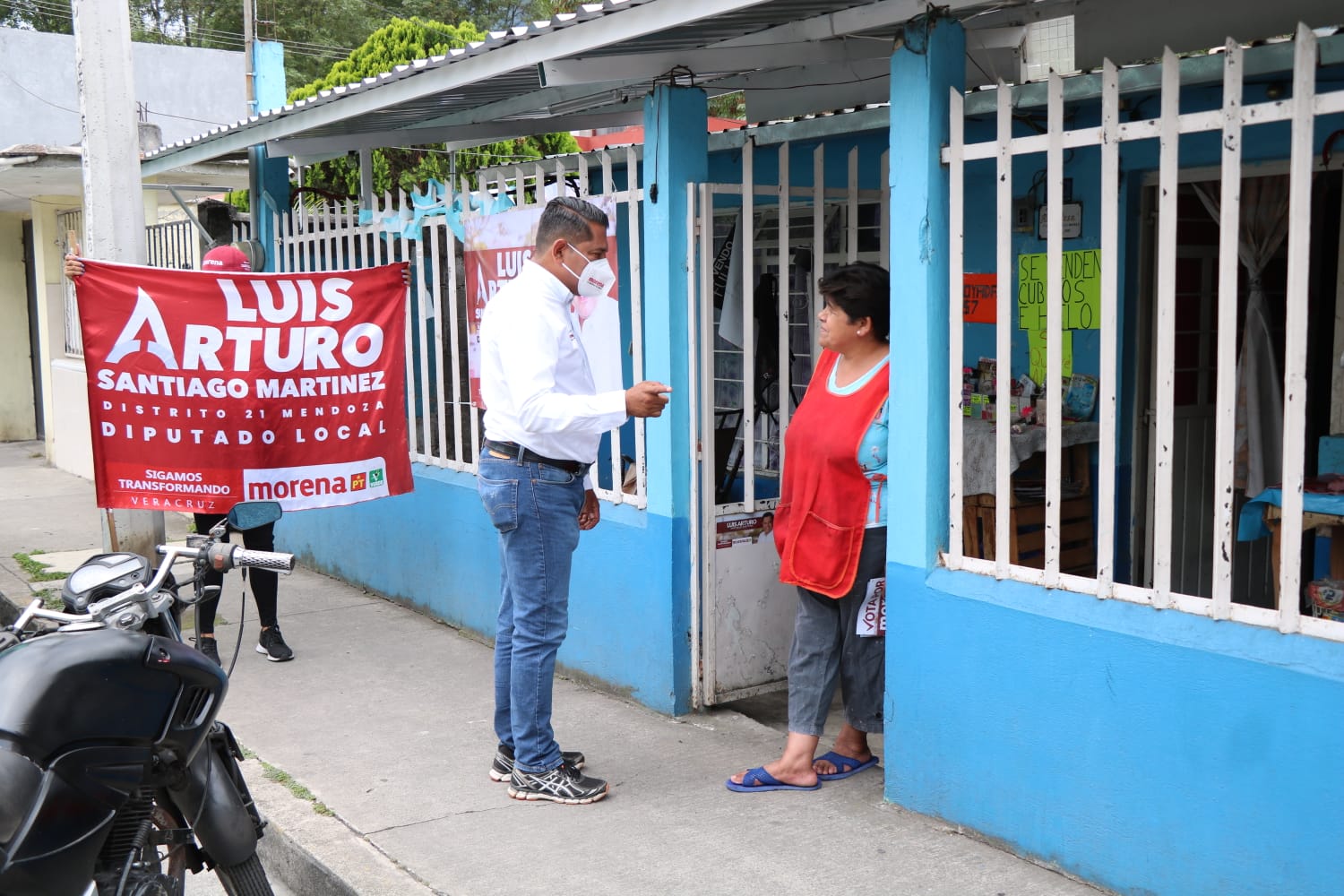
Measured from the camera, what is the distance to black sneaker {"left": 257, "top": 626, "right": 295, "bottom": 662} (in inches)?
243

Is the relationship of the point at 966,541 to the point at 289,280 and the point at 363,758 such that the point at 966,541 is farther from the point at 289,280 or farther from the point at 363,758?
the point at 289,280

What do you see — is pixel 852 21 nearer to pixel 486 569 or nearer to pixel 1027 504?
pixel 1027 504

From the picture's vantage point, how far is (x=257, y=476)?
6.22m

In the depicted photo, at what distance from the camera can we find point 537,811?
430cm

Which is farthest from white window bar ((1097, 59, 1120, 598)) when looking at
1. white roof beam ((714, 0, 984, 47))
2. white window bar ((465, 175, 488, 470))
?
white window bar ((465, 175, 488, 470))

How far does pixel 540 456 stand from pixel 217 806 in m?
1.58

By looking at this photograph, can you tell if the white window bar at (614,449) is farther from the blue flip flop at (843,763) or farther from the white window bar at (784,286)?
the blue flip flop at (843,763)

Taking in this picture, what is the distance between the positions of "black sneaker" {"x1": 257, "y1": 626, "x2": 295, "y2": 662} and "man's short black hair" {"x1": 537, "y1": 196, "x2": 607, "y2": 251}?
9.54ft

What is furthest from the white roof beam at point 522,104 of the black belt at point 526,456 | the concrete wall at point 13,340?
the concrete wall at point 13,340

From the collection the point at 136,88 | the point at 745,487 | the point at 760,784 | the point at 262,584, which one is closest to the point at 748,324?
the point at 745,487

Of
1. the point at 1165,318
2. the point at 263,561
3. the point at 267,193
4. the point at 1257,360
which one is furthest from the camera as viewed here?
the point at 267,193

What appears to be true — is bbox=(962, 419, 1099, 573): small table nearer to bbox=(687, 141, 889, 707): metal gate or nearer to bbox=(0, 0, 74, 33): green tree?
bbox=(687, 141, 889, 707): metal gate

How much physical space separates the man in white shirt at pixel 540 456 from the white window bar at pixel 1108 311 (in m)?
1.45

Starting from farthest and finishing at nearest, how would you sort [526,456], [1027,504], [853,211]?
[1027,504] → [853,211] → [526,456]
